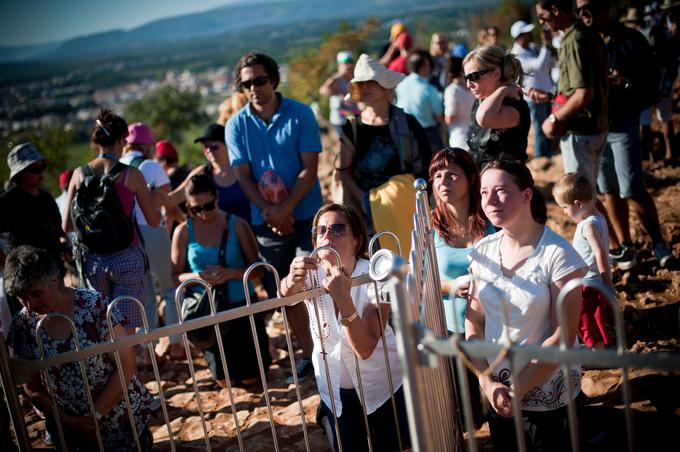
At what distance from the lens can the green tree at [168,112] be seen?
158 feet

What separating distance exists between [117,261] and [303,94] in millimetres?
A: 20748

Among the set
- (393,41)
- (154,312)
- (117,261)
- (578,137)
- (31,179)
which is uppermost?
(393,41)

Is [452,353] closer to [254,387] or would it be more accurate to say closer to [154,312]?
[254,387]

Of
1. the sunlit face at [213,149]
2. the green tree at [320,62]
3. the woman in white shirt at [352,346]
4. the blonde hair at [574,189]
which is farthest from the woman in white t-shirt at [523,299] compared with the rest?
the green tree at [320,62]

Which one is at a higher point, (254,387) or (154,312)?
(154,312)

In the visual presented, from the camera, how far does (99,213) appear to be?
425 centimetres

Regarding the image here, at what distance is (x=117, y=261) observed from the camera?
4441mm

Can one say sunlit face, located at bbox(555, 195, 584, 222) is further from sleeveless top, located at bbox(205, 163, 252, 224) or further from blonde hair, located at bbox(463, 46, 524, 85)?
sleeveless top, located at bbox(205, 163, 252, 224)

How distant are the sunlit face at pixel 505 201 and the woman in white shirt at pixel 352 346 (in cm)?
70

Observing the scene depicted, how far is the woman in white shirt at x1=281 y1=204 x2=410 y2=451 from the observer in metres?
2.87

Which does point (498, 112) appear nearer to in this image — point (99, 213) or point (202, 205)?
point (202, 205)

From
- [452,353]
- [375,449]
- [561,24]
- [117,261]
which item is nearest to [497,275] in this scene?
[452,353]

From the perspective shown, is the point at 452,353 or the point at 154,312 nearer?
the point at 452,353

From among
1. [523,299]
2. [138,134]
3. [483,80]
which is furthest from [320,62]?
[523,299]
